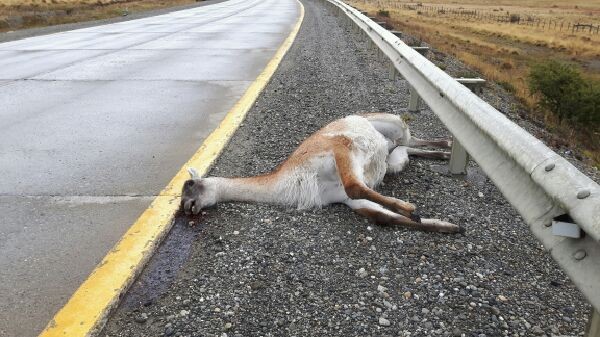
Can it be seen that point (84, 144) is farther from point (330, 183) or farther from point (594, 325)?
point (594, 325)

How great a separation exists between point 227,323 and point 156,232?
1.23m

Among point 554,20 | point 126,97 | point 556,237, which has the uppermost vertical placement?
point 556,237

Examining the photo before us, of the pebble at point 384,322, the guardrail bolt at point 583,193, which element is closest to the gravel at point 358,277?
the pebble at point 384,322

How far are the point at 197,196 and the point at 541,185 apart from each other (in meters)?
2.55

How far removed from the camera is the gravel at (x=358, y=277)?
9.16ft

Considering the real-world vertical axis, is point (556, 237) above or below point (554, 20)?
above

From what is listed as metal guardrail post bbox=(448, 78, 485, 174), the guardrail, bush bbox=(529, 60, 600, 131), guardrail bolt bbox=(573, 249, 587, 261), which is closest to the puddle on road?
the guardrail

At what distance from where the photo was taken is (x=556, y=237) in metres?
2.19

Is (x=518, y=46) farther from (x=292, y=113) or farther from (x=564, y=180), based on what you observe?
(x=564, y=180)

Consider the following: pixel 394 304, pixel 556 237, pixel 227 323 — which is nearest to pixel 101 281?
pixel 227 323

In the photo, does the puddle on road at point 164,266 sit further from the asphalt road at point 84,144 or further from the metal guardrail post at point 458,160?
Answer: the metal guardrail post at point 458,160

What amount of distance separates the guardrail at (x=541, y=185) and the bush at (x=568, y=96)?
790 cm

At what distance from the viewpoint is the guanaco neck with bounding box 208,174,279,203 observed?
4289 mm

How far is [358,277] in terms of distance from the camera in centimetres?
321
